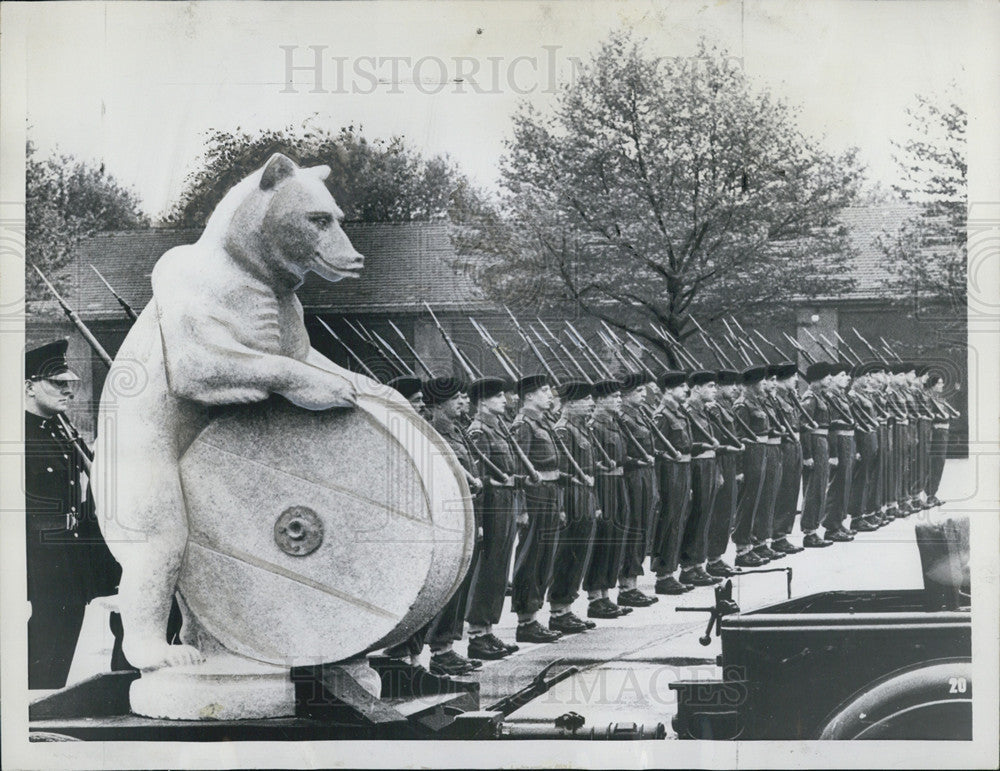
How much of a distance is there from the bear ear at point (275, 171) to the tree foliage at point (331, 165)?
0.65 ft

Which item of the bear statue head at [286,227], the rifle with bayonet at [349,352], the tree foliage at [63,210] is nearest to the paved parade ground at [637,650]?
the rifle with bayonet at [349,352]

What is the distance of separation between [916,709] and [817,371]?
1964mm

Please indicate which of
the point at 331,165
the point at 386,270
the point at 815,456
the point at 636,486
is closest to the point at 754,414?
the point at 815,456

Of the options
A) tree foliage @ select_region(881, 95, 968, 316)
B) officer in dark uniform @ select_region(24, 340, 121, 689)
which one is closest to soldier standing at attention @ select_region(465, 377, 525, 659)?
officer in dark uniform @ select_region(24, 340, 121, 689)

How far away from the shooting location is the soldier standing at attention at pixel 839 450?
8.13 m

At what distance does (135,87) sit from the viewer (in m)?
8.02

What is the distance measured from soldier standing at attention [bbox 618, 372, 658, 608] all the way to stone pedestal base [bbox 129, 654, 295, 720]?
1.93m

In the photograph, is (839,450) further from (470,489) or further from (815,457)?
(470,489)

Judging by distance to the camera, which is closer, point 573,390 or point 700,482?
point 573,390

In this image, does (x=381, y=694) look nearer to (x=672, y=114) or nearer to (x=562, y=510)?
(x=562, y=510)

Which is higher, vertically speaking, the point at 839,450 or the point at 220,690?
the point at 839,450

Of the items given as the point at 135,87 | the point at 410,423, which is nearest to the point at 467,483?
the point at 410,423

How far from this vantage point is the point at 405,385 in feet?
26.0

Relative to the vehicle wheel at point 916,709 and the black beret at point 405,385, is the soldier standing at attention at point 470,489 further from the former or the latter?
the vehicle wheel at point 916,709
